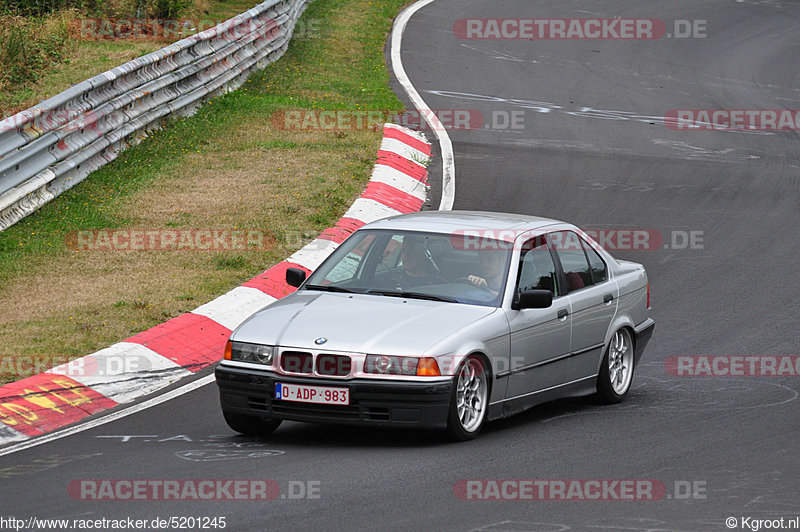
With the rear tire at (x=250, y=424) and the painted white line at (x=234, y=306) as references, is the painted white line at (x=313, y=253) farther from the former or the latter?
the rear tire at (x=250, y=424)

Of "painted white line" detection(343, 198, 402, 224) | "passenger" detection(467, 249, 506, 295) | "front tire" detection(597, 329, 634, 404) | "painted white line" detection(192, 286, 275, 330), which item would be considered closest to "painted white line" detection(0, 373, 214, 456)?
"painted white line" detection(192, 286, 275, 330)

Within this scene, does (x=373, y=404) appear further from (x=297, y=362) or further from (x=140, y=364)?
(x=140, y=364)

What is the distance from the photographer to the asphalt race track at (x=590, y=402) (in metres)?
6.23

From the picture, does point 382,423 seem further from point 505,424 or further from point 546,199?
point 546,199

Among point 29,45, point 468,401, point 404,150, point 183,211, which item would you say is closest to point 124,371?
point 468,401

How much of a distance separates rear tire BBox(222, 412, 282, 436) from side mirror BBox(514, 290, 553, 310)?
5.85ft

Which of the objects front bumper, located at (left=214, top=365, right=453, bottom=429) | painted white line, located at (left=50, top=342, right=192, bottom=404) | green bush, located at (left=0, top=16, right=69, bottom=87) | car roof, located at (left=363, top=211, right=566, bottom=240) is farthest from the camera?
green bush, located at (left=0, top=16, right=69, bottom=87)

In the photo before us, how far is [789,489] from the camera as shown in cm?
660

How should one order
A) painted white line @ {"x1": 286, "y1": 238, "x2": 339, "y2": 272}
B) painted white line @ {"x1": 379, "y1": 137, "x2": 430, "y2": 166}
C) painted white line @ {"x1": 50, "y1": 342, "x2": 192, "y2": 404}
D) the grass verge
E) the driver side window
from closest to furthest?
the driver side window
painted white line @ {"x1": 50, "y1": 342, "x2": 192, "y2": 404}
the grass verge
painted white line @ {"x1": 286, "y1": 238, "x2": 339, "y2": 272}
painted white line @ {"x1": 379, "y1": 137, "x2": 430, "y2": 166}

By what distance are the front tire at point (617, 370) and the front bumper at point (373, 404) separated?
2133mm

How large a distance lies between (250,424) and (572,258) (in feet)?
9.14

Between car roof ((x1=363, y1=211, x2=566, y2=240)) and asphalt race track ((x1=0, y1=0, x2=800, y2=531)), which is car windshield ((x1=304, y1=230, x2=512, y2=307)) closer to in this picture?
car roof ((x1=363, y1=211, x2=566, y2=240))

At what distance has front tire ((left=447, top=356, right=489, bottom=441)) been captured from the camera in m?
7.39

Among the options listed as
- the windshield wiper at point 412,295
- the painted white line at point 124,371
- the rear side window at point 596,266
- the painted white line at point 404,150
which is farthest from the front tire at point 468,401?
the painted white line at point 404,150
